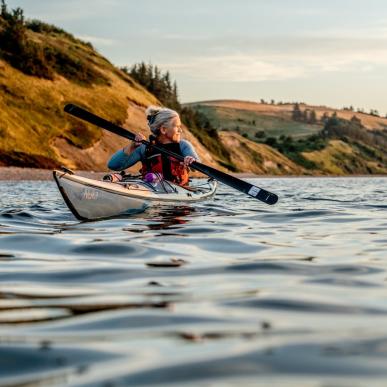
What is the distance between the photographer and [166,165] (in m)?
13.6

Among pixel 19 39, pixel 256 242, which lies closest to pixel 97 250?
pixel 256 242

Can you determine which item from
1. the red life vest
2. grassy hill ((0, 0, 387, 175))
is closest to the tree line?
grassy hill ((0, 0, 387, 175))

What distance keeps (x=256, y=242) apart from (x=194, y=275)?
2633 millimetres

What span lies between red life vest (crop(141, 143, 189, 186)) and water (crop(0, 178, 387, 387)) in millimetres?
4357

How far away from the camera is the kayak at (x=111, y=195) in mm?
10914

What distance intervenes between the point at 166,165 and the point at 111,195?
2309mm

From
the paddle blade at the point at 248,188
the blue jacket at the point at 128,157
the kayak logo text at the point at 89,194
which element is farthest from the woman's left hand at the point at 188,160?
the kayak logo text at the point at 89,194

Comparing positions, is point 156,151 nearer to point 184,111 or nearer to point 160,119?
point 160,119

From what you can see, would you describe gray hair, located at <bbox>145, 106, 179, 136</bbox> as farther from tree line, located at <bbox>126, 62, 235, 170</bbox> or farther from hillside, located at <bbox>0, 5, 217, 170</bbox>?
tree line, located at <bbox>126, 62, 235, 170</bbox>

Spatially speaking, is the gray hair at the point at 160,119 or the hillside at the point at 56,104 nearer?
the gray hair at the point at 160,119

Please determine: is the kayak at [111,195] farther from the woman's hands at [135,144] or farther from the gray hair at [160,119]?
the gray hair at [160,119]

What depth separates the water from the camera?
3.06 meters

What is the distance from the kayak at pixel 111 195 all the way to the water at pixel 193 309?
189 cm

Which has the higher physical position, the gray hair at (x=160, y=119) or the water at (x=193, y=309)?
the gray hair at (x=160, y=119)
